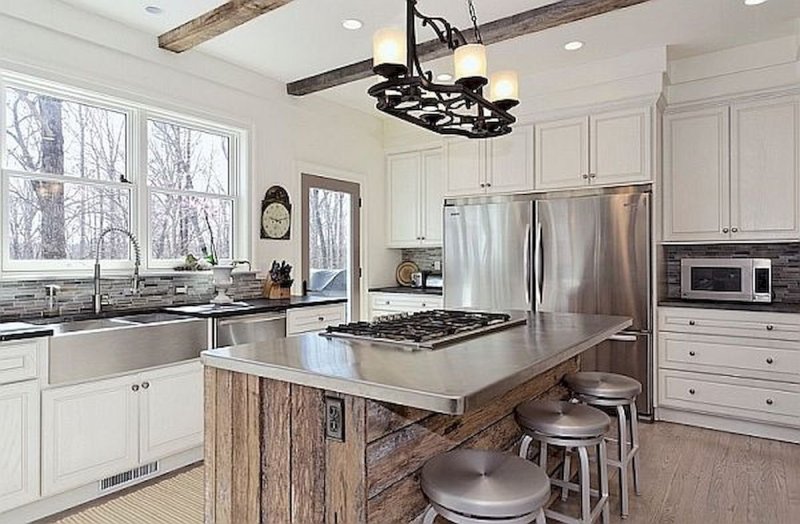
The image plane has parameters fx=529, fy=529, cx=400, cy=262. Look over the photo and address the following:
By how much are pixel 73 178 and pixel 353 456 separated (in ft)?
9.20

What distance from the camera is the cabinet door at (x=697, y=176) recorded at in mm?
4051

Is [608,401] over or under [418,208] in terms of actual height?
under

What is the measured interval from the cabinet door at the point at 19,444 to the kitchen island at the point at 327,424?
4.02 ft

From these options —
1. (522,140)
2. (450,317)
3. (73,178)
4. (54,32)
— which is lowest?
(450,317)

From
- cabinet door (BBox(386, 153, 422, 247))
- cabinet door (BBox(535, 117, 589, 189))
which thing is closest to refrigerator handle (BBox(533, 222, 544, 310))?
cabinet door (BBox(535, 117, 589, 189))

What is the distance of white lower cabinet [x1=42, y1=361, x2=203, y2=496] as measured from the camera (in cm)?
255

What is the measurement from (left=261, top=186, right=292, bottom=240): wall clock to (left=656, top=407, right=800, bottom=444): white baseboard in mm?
3386

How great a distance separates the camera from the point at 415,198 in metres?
5.66

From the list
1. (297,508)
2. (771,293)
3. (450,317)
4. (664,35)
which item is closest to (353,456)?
(297,508)

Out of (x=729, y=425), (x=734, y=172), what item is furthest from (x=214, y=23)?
(x=729, y=425)

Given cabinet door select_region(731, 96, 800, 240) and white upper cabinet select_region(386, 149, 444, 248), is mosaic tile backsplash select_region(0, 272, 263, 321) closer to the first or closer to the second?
white upper cabinet select_region(386, 149, 444, 248)

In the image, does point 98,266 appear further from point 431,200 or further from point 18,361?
point 431,200

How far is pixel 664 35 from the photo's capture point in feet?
12.1

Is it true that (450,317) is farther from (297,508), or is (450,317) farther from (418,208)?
(418,208)
